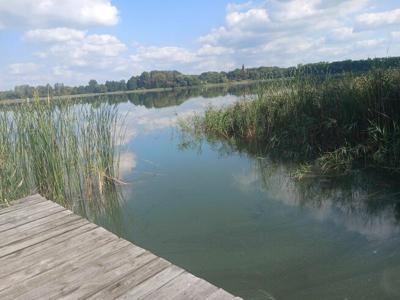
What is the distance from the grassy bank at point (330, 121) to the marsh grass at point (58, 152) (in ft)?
9.52

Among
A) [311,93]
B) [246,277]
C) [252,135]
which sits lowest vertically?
[246,277]

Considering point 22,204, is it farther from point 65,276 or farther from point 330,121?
point 330,121

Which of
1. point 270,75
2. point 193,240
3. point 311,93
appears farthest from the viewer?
point 270,75

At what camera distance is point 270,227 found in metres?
3.32

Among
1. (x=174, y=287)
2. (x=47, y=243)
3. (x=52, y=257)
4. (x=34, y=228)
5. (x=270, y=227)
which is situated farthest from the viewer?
(x=270, y=227)

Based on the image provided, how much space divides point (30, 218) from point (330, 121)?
4517 mm

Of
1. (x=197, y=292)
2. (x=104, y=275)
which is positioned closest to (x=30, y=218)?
(x=104, y=275)

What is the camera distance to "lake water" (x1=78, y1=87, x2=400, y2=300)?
7.99 feet

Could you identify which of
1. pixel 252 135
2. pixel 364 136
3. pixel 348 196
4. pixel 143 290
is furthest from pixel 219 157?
pixel 143 290

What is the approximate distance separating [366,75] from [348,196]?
2.39 meters

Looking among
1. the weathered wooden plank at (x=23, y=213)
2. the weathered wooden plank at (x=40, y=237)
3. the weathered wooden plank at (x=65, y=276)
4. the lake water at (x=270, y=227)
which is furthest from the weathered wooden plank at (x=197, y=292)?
the weathered wooden plank at (x=23, y=213)

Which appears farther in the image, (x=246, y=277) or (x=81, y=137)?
(x=81, y=137)

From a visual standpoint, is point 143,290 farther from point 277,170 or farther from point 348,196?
point 277,170

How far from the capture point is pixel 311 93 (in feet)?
20.2
